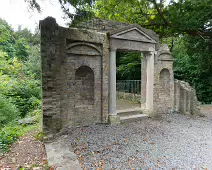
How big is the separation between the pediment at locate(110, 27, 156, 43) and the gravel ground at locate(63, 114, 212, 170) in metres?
3.90

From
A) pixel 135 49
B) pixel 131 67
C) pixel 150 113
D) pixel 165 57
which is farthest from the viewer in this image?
pixel 131 67

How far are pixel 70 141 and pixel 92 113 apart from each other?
1739 millimetres

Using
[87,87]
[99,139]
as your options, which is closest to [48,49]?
[87,87]

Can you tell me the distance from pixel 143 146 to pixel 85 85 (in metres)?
3.26

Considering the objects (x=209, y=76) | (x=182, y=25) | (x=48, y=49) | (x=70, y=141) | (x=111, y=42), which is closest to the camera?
(x=70, y=141)

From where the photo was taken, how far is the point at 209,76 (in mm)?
13086

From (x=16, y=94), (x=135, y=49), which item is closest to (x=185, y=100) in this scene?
(x=135, y=49)

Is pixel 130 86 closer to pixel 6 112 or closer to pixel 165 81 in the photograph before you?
pixel 165 81

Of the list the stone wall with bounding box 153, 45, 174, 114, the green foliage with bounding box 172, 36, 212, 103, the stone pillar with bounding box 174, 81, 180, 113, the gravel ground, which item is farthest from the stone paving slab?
the green foliage with bounding box 172, 36, 212, 103

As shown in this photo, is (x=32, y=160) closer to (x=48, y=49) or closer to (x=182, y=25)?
(x=48, y=49)

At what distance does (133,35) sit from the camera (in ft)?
22.1

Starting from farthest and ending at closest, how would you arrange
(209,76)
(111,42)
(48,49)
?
1. (209,76)
2. (111,42)
3. (48,49)

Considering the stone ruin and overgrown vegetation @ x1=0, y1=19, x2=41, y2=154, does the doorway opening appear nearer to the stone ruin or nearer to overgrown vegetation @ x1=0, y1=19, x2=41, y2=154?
the stone ruin

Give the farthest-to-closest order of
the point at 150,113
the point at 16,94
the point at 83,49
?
the point at 16,94, the point at 150,113, the point at 83,49
